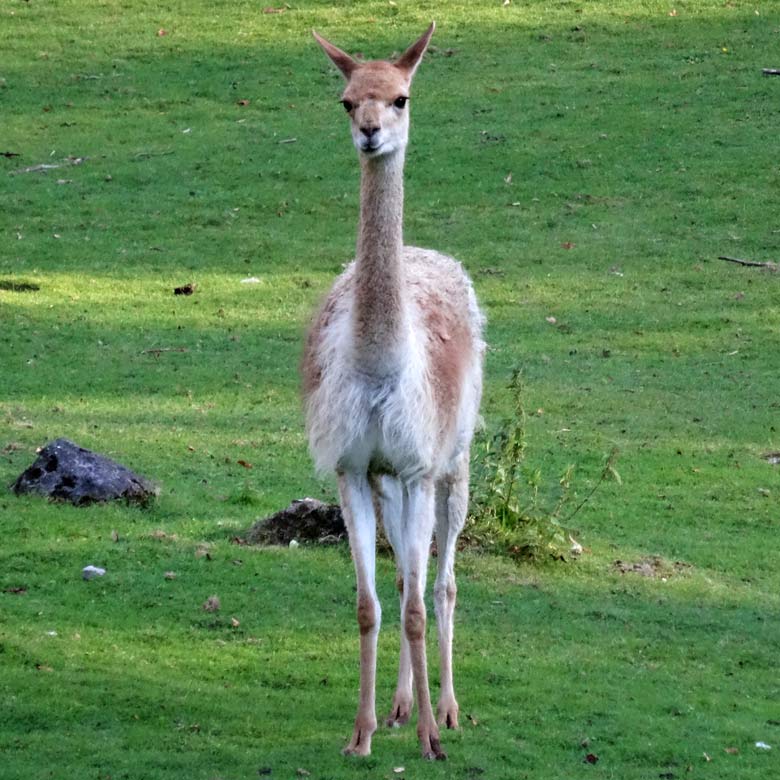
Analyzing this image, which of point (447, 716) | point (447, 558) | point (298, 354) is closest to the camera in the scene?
point (447, 716)

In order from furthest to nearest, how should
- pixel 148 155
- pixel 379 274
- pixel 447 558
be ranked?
pixel 148 155
pixel 447 558
pixel 379 274

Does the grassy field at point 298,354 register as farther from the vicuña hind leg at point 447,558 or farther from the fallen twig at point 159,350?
the vicuña hind leg at point 447,558

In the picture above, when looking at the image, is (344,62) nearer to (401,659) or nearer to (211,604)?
(401,659)

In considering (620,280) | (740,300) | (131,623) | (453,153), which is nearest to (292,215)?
(453,153)

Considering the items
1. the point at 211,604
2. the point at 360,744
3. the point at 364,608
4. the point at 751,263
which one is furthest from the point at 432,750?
the point at 751,263

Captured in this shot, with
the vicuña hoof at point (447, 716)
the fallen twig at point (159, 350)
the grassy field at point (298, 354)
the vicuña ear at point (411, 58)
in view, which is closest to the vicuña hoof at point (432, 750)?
the grassy field at point (298, 354)

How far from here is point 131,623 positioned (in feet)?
26.7

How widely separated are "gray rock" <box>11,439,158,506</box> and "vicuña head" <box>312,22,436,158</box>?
400 centimetres

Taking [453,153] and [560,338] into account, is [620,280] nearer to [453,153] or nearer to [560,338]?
[560,338]

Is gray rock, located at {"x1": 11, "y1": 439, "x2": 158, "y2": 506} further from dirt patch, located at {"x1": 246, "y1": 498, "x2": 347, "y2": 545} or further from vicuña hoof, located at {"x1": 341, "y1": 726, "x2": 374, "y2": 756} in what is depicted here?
vicuña hoof, located at {"x1": 341, "y1": 726, "x2": 374, "y2": 756}

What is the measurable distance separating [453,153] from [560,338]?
518 centimetres

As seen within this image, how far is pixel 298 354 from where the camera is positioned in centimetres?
1409

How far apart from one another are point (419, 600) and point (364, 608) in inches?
8.7

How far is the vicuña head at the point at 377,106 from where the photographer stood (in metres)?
6.34
